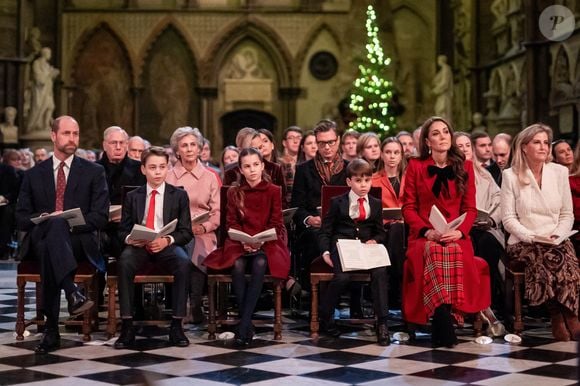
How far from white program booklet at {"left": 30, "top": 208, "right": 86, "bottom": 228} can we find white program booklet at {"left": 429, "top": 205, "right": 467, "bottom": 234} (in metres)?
2.47

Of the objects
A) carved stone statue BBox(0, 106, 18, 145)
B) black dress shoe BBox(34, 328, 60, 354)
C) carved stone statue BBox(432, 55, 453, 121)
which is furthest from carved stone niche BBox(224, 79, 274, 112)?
black dress shoe BBox(34, 328, 60, 354)

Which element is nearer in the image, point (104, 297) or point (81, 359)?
point (81, 359)

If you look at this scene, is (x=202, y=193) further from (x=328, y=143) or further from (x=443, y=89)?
(x=443, y=89)

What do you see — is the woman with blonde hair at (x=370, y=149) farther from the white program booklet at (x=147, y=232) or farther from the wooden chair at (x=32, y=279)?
the wooden chair at (x=32, y=279)

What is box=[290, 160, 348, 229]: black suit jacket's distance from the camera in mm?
8562

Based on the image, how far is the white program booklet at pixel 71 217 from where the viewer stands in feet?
23.3

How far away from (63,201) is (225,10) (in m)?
16.9

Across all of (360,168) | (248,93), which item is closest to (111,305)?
(360,168)

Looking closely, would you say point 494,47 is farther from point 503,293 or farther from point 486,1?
point 503,293

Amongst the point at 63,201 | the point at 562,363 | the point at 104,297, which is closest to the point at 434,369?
the point at 562,363

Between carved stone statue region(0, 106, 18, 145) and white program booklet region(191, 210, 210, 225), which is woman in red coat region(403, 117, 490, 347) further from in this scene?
carved stone statue region(0, 106, 18, 145)

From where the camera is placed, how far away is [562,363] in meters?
6.38

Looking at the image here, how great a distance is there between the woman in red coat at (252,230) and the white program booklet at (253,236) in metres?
0.16

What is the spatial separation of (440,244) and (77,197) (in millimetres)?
2659
